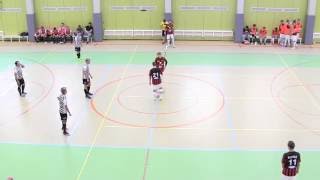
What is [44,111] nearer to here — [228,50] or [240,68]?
[240,68]

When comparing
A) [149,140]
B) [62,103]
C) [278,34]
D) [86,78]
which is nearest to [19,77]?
[86,78]

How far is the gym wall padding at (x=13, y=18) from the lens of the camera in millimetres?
31062

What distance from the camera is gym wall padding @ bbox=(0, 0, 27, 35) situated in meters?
31.1

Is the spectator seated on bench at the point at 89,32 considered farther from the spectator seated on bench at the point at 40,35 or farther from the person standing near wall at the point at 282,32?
the person standing near wall at the point at 282,32

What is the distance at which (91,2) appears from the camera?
101 feet

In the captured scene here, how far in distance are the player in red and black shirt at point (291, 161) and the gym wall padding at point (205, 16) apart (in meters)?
→ 20.5

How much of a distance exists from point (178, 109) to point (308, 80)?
7730 millimetres

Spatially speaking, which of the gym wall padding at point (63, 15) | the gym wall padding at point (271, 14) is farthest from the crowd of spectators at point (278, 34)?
the gym wall padding at point (63, 15)

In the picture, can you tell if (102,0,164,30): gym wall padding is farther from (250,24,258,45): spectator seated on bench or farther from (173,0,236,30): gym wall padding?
(250,24,258,45): spectator seated on bench

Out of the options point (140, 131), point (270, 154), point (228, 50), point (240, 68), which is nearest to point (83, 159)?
point (140, 131)

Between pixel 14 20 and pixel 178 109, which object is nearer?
pixel 178 109

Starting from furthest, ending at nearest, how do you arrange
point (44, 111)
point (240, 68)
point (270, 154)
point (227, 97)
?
point (240, 68)
point (227, 97)
point (44, 111)
point (270, 154)

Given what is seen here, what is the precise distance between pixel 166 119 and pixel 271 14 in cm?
1665

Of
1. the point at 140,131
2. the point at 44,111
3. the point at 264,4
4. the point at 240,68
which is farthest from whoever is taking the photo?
the point at 264,4
